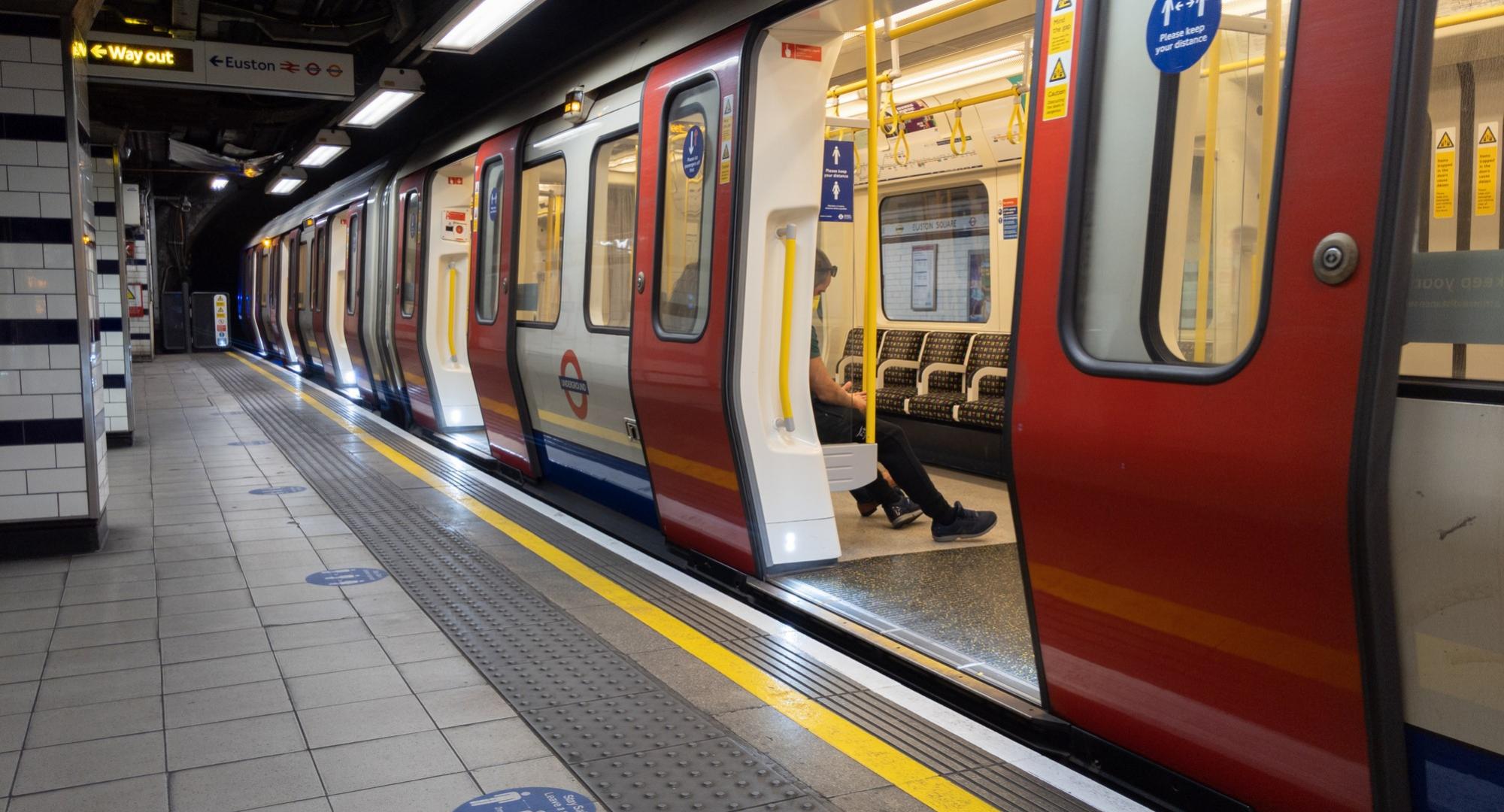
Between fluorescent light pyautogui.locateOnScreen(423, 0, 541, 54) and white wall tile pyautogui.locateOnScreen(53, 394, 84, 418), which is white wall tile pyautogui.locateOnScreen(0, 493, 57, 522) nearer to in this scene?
white wall tile pyautogui.locateOnScreen(53, 394, 84, 418)

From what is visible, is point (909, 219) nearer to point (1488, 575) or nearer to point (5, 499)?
point (5, 499)

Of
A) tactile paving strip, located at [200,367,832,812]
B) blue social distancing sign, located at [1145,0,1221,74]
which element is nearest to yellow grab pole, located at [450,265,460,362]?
tactile paving strip, located at [200,367,832,812]

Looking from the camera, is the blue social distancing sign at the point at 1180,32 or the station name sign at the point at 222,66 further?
the station name sign at the point at 222,66

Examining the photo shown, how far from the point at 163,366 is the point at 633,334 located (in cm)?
1808

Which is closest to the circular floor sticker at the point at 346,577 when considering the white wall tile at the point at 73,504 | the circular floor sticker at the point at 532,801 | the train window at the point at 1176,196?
the white wall tile at the point at 73,504

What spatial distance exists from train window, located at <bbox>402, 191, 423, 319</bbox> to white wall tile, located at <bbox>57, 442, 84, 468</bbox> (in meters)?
4.43

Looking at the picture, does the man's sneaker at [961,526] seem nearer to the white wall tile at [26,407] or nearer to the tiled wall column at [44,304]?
the tiled wall column at [44,304]

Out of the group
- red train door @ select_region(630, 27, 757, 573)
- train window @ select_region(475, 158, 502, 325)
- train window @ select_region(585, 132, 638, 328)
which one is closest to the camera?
red train door @ select_region(630, 27, 757, 573)

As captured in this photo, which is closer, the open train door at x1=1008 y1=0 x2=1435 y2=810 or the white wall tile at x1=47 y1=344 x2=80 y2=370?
the open train door at x1=1008 y1=0 x2=1435 y2=810

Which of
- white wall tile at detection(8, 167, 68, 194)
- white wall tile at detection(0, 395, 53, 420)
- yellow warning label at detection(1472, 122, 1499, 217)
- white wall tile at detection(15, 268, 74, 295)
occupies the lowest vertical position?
white wall tile at detection(0, 395, 53, 420)

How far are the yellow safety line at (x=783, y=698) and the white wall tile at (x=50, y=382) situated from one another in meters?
2.09

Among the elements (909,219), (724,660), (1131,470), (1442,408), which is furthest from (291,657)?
(909,219)

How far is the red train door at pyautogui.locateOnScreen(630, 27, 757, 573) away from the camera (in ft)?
15.0

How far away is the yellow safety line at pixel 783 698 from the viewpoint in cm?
272
